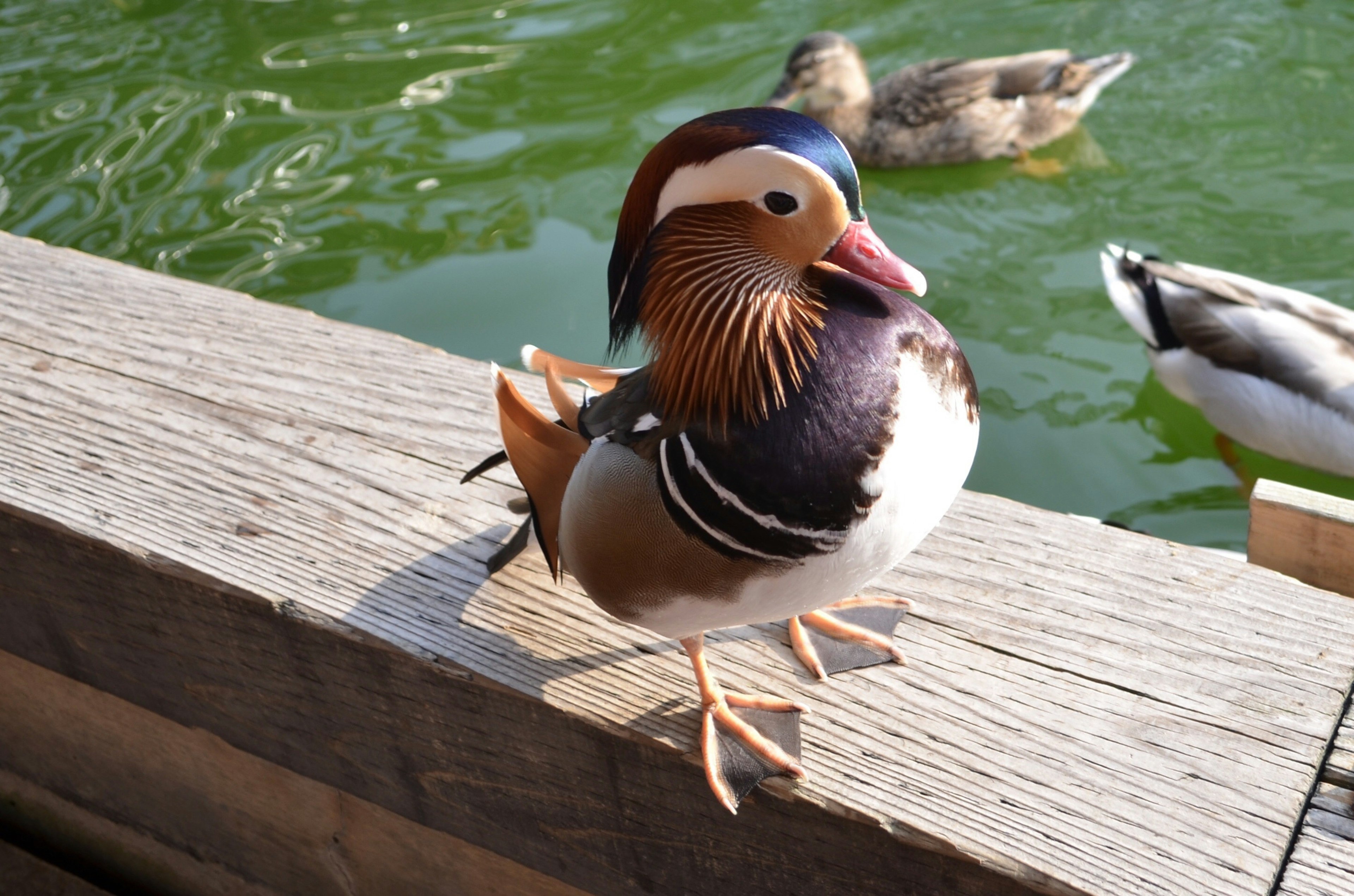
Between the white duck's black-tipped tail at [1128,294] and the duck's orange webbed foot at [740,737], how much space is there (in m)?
2.97

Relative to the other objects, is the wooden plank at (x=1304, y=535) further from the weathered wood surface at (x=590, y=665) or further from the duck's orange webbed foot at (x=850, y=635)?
the duck's orange webbed foot at (x=850, y=635)

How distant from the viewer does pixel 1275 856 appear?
3.72 ft

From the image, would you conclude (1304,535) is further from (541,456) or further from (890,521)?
(541,456)

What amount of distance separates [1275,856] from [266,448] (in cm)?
148

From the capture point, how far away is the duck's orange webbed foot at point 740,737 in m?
1.24

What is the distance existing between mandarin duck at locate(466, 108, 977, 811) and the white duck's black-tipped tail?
2.89m

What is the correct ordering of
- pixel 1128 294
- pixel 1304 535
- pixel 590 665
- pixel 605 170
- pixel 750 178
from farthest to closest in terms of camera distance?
pixel 605 170, pixel 1128 294, pixel 1304 535, pixel 590 665, pixel 750 178

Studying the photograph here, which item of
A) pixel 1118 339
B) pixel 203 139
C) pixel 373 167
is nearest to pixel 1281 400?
pixel 1118 339

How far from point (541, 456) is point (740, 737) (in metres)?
0.43

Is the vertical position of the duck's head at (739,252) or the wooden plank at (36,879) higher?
the duck's head at (739,252)

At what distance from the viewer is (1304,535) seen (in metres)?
1.58

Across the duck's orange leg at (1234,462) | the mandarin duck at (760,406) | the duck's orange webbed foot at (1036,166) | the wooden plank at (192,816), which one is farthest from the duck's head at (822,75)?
the mandarin duck at (760,406)

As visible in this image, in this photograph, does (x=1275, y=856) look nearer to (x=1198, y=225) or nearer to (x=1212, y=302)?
(x=1212, y=302)

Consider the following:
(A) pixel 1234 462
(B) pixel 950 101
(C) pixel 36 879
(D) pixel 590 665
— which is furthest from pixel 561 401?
(B) pixel 950 101
